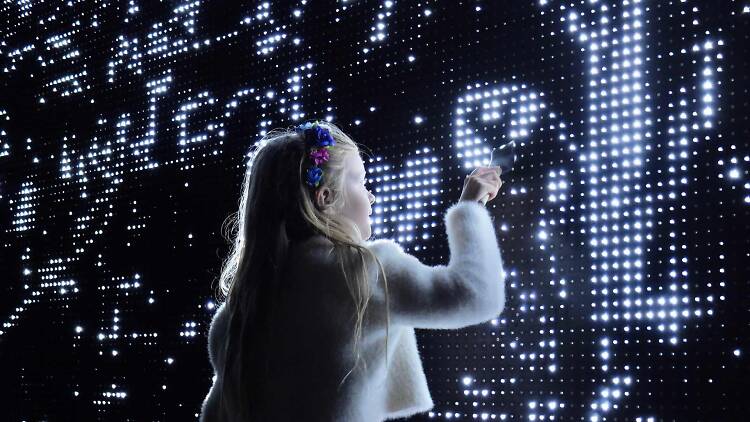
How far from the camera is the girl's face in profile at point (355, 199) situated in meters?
1.15

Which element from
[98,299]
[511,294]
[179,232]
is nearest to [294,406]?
[511,294]

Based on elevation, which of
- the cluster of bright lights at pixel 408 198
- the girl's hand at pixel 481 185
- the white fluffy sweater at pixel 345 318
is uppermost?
the cluster of bright lights at pixel 408 198

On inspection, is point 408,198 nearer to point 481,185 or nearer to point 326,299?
point 481,185

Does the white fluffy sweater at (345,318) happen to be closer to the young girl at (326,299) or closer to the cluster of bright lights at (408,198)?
the young girl at (326,299)

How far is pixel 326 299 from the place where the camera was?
0.99m

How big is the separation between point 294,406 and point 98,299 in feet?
5.69

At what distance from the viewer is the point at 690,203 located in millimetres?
1478

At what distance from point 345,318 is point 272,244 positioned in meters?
0.20

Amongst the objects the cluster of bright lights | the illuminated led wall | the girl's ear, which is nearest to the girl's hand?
the girl's ear

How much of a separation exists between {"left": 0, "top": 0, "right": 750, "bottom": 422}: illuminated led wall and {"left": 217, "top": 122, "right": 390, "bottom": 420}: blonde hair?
755 millimetres

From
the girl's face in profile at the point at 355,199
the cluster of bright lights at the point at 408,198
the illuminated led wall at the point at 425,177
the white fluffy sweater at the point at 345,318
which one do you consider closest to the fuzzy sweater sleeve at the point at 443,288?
the white fluffy sweater at the point at 345,318

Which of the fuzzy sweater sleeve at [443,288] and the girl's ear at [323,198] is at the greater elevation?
the girl's ear at [323,198]

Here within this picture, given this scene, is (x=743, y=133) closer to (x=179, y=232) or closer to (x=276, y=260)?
(x=276, y=260)

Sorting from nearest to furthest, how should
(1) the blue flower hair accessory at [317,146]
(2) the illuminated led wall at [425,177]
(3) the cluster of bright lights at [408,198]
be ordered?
(1) the blue flower hair accessory at [317,146]
(2) the illuminated led wall at [425,177]
(3) the cluster of bright lights at [408,198]
